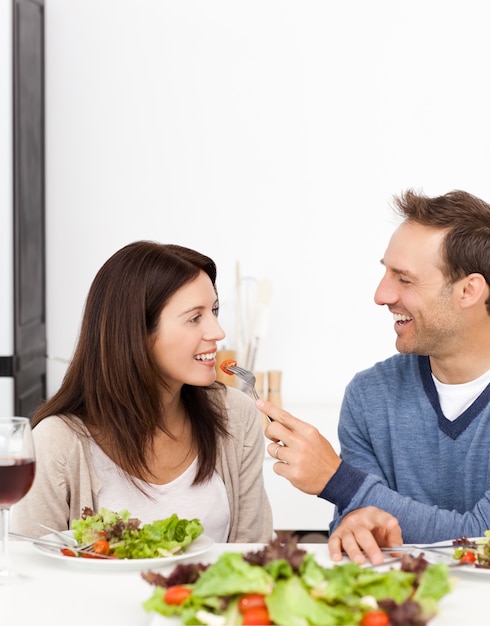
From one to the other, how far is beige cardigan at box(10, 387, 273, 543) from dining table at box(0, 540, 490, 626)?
0.36 meters

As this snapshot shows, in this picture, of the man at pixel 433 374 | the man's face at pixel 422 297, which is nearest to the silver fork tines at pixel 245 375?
the man at pixel 433 374

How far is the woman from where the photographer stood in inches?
74.5

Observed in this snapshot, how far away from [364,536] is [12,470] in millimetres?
525

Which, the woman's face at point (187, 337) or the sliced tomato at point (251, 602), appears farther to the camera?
the woman's face at point (187, 337)

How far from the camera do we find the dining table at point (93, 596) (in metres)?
1.18

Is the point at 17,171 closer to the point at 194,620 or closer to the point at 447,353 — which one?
the point at 447,353

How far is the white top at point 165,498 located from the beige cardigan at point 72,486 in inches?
1.0

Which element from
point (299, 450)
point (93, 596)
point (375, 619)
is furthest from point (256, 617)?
point (299, 450)

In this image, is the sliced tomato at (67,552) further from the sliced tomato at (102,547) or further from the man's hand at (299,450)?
the man's hand at (299,450)

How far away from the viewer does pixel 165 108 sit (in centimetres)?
357

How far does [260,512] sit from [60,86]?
2.06 meters

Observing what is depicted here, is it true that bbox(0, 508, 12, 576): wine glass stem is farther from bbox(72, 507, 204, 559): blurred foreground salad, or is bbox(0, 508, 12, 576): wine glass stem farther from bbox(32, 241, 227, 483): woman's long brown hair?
bbox(32, 241, 227, 483): woman's long brown hair

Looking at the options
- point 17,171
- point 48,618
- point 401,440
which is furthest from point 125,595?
point 17,171

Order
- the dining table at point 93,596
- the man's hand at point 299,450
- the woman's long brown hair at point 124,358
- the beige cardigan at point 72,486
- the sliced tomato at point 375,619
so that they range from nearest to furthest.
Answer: the sliced tomato at point 375,619
the dining table at point 93,596
the man's hand at point 299,450
the beige cardigan at point 72,486
the woman's long brown hair at point 124,358
